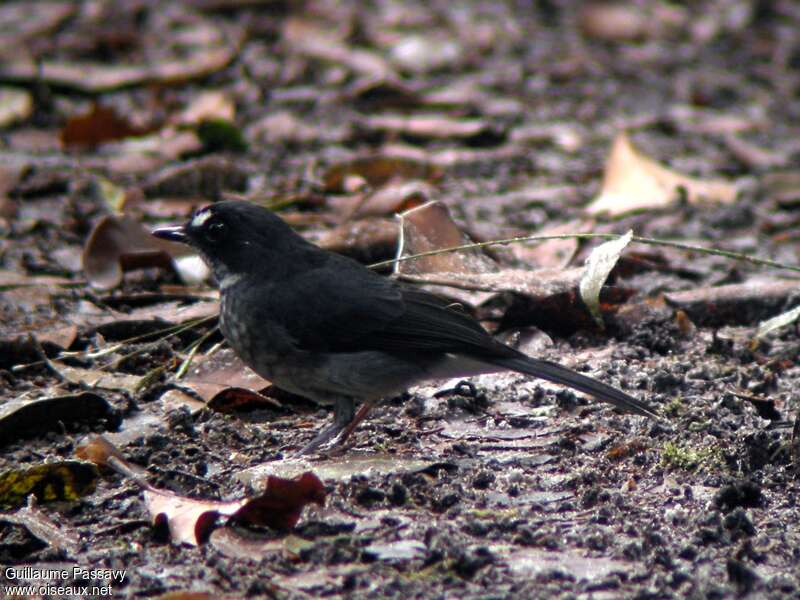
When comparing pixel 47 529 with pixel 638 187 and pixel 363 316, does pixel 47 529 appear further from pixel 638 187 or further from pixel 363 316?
pixel 638 187

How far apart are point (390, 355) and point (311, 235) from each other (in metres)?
1.83

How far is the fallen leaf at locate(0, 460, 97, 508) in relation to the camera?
4.06 meters

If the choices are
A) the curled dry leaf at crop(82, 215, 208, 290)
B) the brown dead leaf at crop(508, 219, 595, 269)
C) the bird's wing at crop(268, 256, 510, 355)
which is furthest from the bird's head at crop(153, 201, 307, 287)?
the brown dead leaf at crop(508, 219, 595, 269)

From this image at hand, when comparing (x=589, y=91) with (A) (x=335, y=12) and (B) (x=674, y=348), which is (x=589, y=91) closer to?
Answer: (A) (x=335, y=12)

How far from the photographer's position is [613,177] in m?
7.66

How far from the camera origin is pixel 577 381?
A: 4.54 m

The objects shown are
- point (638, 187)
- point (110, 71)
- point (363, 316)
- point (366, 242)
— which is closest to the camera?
point (363, 316)

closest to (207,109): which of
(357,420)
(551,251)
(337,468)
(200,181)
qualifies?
(200,181)

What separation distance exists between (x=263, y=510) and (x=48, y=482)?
893 mm

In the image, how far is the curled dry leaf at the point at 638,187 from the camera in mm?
7453

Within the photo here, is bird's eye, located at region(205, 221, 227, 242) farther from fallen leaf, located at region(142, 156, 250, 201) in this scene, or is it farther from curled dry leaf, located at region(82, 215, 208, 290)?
fallen leaf, located at region(142, 156, 250, 201)

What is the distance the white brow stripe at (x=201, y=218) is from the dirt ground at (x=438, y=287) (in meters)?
0.49

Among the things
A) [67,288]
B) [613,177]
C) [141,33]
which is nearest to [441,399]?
[67,288]

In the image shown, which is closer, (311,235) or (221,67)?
(311,235)
